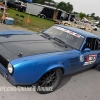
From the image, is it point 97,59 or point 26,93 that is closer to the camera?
point 26,93

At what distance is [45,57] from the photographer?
3043mm

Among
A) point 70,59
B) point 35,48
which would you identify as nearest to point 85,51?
point 70,59

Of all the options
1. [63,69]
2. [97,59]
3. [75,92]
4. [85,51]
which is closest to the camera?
[63,69]

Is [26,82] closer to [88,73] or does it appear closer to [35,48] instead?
[35,48]

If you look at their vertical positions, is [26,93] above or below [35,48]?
below

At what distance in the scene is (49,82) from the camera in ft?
A: 11.1

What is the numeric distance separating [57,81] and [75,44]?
1272mm

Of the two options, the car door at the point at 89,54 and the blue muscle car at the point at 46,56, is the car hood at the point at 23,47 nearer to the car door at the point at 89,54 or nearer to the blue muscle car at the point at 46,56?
the blue muscle car at the point at 46,56

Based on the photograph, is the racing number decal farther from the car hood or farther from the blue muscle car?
the car hood

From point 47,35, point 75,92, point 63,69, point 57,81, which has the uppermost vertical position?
point 47,35

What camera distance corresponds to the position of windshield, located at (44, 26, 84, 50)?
422cm

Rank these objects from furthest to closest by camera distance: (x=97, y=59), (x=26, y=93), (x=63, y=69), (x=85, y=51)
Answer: (x=97, y=59) → (x=85, y=51) → (x=63, y=69) → (x=26, y=93)

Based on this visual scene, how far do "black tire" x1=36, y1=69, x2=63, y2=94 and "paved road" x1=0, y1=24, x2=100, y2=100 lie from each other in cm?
11

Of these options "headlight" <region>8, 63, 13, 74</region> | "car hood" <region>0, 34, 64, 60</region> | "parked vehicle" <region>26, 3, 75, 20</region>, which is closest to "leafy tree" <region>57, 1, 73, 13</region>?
"parked vehicle" <region>26, 3, 75, 20</region>
